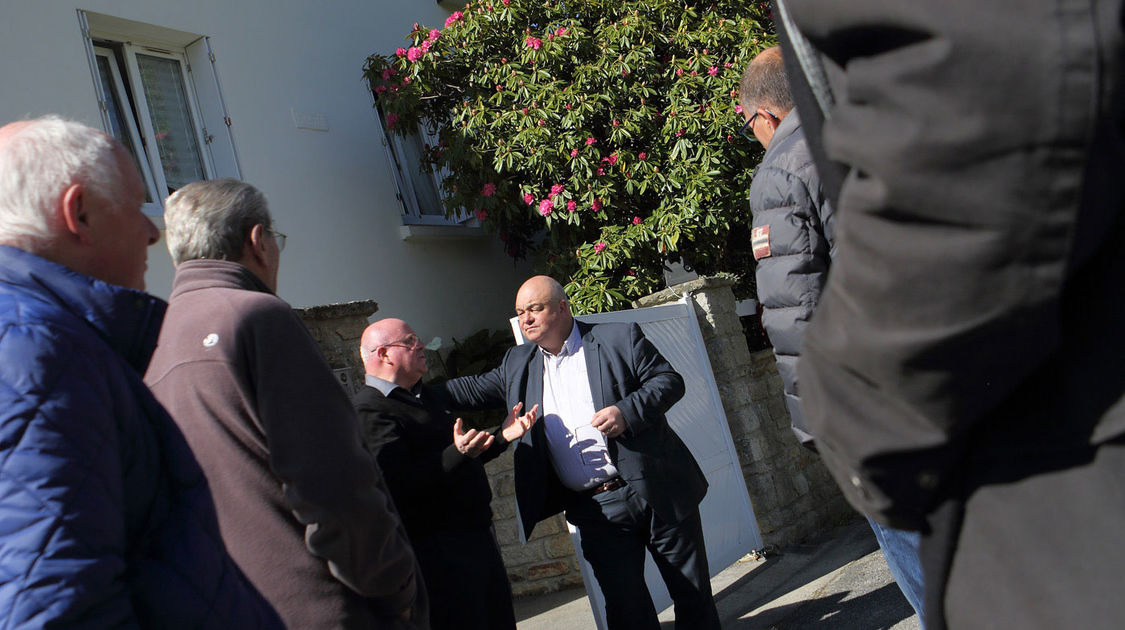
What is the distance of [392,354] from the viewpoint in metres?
4.15

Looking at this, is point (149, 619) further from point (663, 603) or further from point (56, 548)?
point (663, 603)

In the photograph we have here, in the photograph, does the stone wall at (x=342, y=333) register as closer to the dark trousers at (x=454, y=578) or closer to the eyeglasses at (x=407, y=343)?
the eyeglasses at (x=407, y=343)

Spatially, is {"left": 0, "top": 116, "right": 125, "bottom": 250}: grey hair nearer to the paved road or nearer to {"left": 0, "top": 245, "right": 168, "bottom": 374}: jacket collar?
{"left": 0, "top": 245, "right": 168, "bottom": 374}: jacket collar

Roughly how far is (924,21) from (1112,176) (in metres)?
0.22

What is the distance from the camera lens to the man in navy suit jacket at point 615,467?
4.16 metres

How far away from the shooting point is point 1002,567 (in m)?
0.90

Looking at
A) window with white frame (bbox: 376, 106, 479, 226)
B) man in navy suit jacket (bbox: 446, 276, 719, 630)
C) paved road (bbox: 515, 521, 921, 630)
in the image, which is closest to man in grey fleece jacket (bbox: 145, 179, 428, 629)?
man in navy suit jacket (bbox: 446, 276, 719, 630)

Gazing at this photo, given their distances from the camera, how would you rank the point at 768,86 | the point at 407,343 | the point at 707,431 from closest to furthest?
the point at 768,86 < the point at 407,343 < the point at 707,431

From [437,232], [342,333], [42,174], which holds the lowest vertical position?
[342,333]

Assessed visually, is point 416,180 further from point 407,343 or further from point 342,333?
point 407,343

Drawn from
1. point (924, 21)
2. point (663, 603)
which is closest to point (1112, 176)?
point (924, 21)

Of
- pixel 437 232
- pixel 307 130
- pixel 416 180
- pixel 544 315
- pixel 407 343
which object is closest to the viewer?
pixel 407 343

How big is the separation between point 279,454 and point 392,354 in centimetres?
205

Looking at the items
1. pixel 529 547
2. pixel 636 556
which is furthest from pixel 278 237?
pixel 529 547
